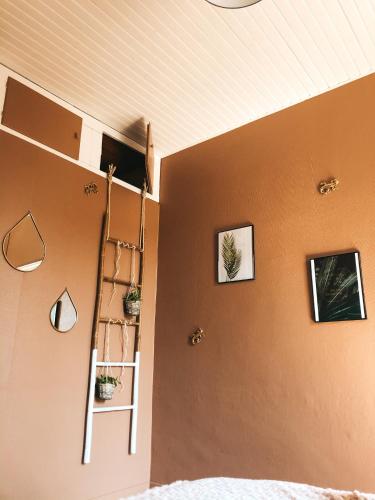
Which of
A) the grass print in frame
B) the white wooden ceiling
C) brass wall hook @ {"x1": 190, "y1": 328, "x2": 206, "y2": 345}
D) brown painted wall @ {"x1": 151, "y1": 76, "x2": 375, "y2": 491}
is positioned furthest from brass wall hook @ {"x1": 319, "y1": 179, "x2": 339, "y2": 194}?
brass wall hook @ {"x1": 190, "y1": 328, "x2": 206, "y2": 345}

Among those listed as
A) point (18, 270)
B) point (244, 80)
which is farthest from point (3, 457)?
point (244, 80)

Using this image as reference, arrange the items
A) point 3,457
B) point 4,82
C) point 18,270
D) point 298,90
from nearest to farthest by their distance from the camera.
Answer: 1. point 3,457
2. point 18,270
3. point 4,82
4. point 298,90

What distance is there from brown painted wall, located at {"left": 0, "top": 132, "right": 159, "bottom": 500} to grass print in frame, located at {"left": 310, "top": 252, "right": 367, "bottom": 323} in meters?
1.54

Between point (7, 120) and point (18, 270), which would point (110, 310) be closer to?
point (18, 270)

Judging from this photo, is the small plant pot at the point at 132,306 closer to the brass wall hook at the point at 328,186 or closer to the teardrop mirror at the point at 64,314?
the teardrop mirror at the point at 64,314

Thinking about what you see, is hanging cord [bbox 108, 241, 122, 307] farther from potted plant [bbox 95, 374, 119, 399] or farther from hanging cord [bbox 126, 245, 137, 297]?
potted plant [bbox 95, 374, 119, 399]

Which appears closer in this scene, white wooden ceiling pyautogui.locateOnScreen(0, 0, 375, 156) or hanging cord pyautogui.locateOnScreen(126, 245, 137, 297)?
white wooden ceiling pyautogui.locateOnScreen(0, 0, 375, 156)

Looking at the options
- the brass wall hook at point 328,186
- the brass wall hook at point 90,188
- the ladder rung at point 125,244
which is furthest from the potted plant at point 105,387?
the brass wall hook at point 328,186

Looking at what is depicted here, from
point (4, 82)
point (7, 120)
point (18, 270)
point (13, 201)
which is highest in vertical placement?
point (4, 82)

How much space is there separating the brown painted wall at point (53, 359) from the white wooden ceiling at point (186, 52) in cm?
65

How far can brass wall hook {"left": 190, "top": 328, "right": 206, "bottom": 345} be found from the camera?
10.6 ft

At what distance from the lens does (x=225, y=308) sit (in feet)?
10.3

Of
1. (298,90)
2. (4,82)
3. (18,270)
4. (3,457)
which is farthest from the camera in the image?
(298,90)

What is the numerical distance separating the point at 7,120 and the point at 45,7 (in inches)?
30.9
